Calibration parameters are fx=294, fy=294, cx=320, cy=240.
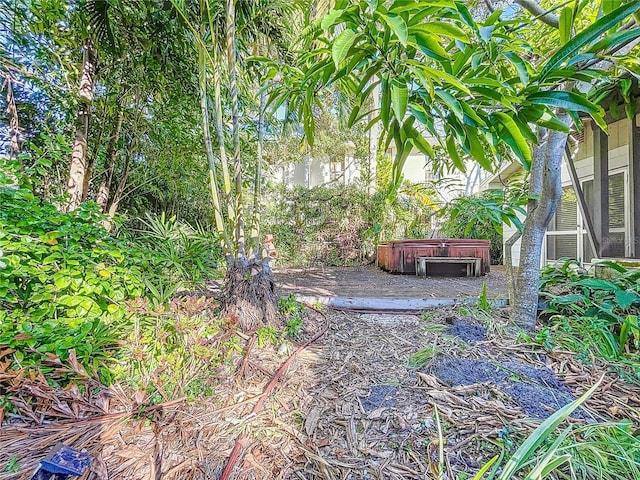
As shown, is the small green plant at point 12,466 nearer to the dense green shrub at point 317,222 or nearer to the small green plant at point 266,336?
the small green plant at point 266,336

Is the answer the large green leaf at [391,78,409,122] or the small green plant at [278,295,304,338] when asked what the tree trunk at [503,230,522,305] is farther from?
the large green leaf at [391,78,409,122]

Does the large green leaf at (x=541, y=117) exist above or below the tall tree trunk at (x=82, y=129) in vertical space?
below

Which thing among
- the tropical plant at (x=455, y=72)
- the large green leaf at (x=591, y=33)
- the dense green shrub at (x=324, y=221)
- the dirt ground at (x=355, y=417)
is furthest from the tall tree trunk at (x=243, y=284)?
the dense green shrub at (x=324, y=221)

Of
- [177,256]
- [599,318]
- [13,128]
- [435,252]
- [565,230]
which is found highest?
[13,128]

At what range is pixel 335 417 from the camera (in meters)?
1.36

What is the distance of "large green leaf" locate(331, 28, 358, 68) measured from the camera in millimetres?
875

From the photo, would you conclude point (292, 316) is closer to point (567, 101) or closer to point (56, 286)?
point (56, 286)

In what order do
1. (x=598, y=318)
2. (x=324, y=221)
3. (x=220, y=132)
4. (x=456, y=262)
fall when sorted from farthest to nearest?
(x=324, y=221), (x=456, y=262), (x=220, y=132), (x=598, y=318)

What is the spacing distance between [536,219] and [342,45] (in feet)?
6.23

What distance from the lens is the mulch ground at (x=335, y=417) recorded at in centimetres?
109

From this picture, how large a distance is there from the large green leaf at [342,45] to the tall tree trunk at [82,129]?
315 cm

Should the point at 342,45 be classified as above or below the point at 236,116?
below

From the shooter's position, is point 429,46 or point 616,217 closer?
point 429,46

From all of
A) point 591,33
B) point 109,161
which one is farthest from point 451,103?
point 109,161
